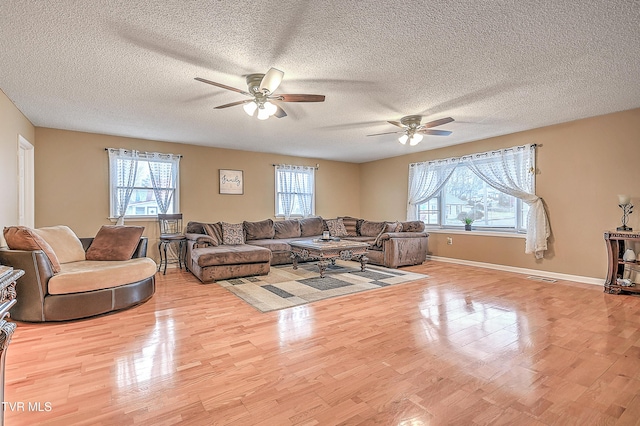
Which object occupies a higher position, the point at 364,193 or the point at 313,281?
the point at 364,193

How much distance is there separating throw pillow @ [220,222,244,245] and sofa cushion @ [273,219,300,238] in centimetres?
91

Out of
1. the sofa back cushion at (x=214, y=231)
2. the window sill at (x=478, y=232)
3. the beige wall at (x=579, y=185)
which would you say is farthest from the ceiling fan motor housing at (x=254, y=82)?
the window sill at (x=478, y=232)

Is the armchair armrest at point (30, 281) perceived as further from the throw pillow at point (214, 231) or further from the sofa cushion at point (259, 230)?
the sofa cushion at point (259, 230)

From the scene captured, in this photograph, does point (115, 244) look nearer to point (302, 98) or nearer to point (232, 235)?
point (232, 235)

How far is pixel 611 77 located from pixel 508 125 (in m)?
1.76

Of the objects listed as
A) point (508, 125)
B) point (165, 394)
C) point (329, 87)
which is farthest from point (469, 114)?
point (165, 394)

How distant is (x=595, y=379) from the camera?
1.94 metres

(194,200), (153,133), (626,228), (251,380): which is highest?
(153,133)

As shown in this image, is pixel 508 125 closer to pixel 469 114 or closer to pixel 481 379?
pixel 469 114

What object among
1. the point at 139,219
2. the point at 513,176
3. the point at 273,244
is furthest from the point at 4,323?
the point at 513,176

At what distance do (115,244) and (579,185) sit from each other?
6429mm

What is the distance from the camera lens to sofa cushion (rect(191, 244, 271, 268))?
177 inches

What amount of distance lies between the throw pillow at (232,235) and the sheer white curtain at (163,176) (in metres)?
1.14

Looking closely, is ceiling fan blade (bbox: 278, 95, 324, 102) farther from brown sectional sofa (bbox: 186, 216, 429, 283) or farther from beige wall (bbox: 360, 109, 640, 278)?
beige wall (bbox: 360, 109, 640, 278)
